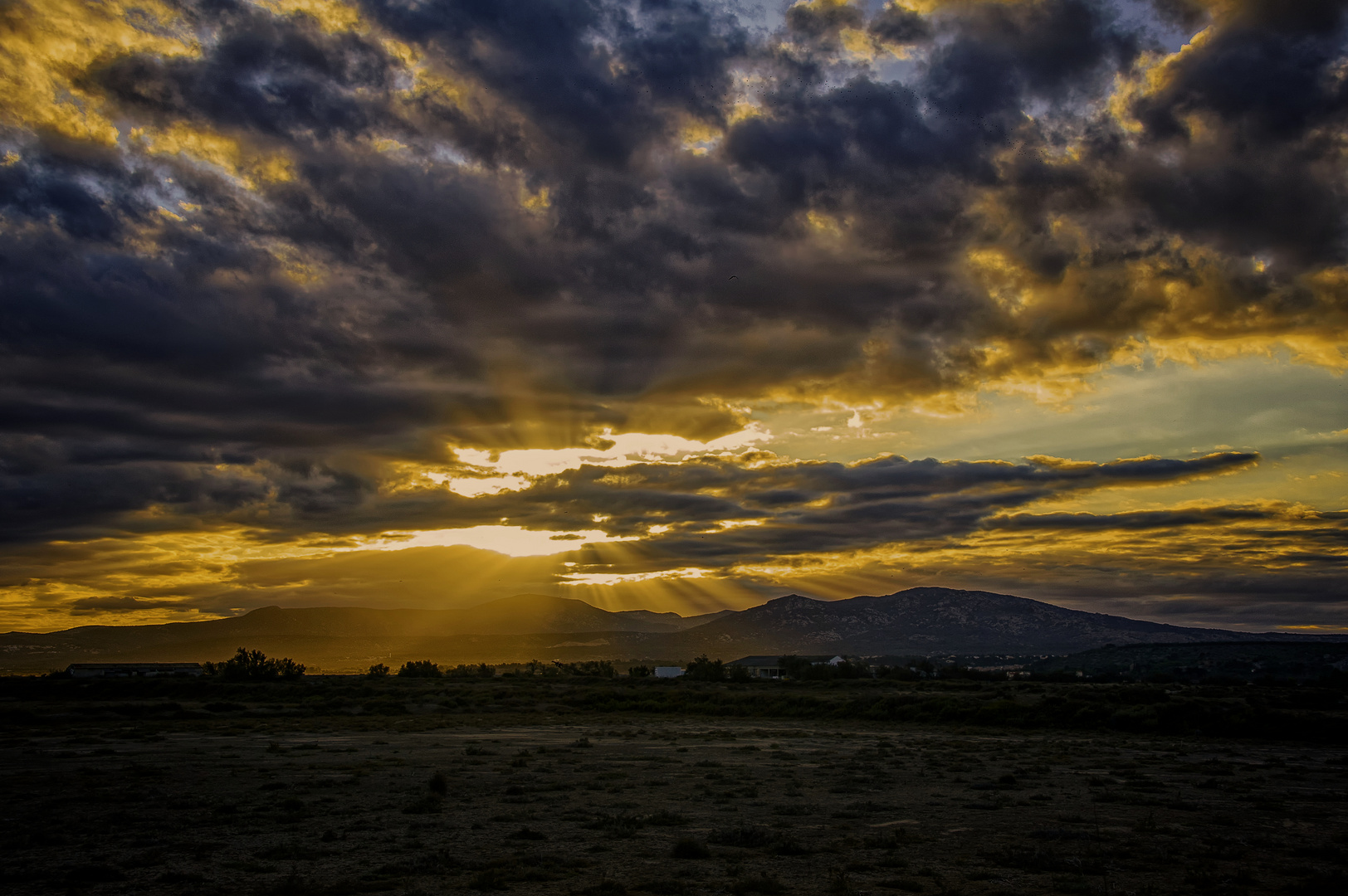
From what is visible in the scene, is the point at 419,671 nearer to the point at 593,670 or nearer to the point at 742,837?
the point at 593,670

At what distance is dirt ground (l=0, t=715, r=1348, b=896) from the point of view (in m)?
13.3

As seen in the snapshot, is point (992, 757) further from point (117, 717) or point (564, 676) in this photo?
point (564, 676)

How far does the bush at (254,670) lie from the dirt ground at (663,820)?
62808mm

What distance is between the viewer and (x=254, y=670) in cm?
9831

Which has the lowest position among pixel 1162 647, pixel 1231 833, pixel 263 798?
pixel 1162 647

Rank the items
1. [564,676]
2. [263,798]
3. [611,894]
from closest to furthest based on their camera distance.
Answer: [611,894]
[263,798]
[564,676]

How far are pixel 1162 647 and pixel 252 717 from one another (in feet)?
659

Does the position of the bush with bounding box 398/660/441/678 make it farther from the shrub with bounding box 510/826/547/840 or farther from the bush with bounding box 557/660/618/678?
the shrub with bounding box 510/826/547/840

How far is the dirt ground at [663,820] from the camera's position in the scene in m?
13.3

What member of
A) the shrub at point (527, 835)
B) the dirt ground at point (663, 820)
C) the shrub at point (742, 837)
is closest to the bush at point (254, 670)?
the dirt ground at point (663, 820)

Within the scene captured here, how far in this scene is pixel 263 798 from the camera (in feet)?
70.3

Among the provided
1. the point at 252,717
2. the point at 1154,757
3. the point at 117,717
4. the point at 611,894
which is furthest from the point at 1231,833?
the point at 117,717

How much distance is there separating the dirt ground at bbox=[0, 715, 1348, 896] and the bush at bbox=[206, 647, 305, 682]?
62808mm

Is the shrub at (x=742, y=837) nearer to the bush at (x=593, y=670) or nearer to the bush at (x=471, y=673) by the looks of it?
the bush at (x=593, y=670)
